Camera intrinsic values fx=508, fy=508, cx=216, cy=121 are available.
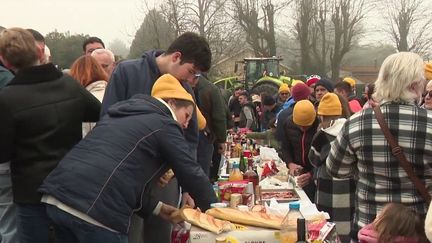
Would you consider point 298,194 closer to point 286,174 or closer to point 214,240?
point 286,174

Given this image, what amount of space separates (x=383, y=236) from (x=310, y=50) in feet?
117

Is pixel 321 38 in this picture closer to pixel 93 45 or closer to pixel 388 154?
pixel 93 45

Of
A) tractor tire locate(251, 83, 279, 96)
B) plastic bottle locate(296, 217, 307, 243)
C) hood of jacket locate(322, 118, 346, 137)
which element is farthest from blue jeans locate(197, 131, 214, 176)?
tractor tire locate(251, 83, 279, 96)

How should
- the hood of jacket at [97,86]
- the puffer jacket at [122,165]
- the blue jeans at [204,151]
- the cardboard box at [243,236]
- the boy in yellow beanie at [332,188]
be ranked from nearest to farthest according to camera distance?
the puffer jacket at [122,165] < the cardboard box at [243,236] < the hood of jacket at [97,86] < the boy in yellow beanie at [332,188] < the blue jeans at [204,151]

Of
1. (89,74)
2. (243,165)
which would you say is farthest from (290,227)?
(243,165)

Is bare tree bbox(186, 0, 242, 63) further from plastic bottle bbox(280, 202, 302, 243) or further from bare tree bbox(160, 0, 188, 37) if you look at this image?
plastic bottle bbox(280, 202, 302, 243)

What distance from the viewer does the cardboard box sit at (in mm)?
2355

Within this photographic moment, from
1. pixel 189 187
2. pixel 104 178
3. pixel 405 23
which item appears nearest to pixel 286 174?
pixel 189 187

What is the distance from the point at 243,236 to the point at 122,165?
647mm

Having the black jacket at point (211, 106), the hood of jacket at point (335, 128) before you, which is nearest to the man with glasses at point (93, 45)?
the black jacket at point (211, 106)

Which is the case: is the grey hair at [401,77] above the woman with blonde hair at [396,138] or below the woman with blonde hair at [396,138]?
above

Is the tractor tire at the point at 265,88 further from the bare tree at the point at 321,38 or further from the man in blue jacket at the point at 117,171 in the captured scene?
the bare tree at the point at 321,38

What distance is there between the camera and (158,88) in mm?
2633

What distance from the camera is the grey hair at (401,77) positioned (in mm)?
2529
